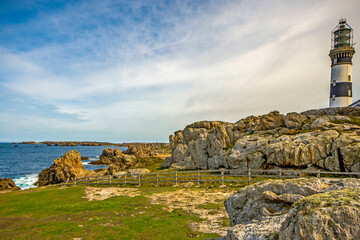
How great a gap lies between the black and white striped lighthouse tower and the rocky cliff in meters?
10.2

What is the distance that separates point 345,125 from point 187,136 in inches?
1009

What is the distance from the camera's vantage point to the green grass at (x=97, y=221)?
9.57 m

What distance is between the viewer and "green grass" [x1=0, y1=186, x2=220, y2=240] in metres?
9.57

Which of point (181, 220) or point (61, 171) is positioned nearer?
point (181, 220)

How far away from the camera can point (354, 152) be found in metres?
17.9

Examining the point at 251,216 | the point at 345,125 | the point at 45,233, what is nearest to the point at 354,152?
the point at 345,125

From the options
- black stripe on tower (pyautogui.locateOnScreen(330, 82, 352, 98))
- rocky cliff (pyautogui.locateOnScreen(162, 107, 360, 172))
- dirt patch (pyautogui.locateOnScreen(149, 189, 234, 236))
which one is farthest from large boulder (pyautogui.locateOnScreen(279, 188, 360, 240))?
black stripe on tower (pyautogui.locateOnScreen(330, 82, 352, 98))

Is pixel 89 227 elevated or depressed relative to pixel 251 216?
depressed

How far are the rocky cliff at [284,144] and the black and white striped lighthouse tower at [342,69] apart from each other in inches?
404

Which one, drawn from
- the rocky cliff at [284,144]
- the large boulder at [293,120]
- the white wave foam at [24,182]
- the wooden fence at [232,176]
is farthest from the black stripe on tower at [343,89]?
the white wave foam at [24,182]

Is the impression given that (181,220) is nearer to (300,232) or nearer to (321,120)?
(300,232)

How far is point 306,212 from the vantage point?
343 centimetres

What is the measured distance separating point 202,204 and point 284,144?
1344 centimetres

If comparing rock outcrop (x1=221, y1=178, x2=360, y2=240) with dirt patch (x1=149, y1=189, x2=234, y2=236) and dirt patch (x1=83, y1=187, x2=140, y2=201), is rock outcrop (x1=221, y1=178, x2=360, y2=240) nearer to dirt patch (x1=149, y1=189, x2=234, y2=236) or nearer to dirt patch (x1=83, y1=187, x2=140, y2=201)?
dirt patch (x1=149, y1=189, x2=234, y2=236)
